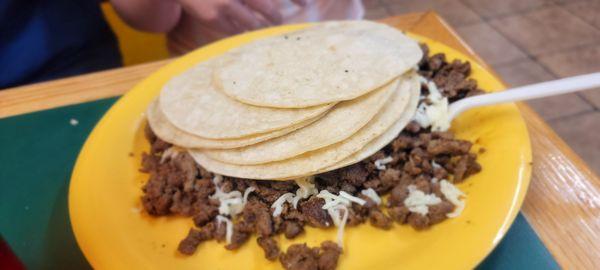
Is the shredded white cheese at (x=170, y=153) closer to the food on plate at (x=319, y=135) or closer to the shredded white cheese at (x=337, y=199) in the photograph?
the food on plate at (x=319, y=135)

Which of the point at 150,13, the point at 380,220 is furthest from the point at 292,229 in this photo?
the point at 150,13

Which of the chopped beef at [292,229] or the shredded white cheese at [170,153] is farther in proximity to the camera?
the shredded white cheese at [170,153]

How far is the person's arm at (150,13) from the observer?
1.66 metres

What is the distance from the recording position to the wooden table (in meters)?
1.02

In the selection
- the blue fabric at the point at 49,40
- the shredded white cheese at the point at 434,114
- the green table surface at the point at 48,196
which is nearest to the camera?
the green table surface at the point at 48,196

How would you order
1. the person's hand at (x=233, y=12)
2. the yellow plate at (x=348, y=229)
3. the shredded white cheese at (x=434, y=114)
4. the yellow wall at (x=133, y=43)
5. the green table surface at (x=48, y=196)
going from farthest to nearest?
the yellow wall at (x=133, y=43) < the person's hand at (x=233, y=12) < the shredded white cheese at (x=434, y=114) < the green table surface at (x=48, y=196) < the yellow plate at (x=348, y=229)

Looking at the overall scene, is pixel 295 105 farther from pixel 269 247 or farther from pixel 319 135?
pixel 269 247

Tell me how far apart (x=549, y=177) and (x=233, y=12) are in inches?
35.7

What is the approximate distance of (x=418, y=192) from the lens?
3.48 ft

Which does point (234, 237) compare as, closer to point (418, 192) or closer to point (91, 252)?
point (91, 252)

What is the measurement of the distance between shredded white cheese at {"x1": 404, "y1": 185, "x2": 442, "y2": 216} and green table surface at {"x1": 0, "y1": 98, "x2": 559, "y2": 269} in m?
0.15

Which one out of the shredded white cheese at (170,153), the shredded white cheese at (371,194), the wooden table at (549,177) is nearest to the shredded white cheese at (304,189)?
the shredded white cheese at (371,194)

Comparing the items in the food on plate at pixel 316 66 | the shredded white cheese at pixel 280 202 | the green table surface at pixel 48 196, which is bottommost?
the green table surface at pixel 48 196

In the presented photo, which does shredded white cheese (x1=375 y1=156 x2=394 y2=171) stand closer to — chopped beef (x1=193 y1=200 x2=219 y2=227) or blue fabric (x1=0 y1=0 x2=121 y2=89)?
chopped beef (x1=193 y1=200 x2=219 y2=227)
